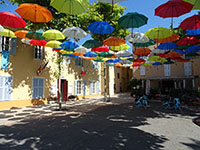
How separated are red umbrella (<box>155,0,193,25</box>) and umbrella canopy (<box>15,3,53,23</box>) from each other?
426 centimetres

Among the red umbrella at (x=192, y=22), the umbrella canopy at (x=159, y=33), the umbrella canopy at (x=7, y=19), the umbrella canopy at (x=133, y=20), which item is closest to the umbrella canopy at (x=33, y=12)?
the umbrella canopy at (x=7, y=19)

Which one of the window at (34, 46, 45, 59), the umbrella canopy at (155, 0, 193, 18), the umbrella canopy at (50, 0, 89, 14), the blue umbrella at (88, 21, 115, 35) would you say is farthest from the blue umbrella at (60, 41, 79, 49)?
the window at (34, 46, 45, 59)

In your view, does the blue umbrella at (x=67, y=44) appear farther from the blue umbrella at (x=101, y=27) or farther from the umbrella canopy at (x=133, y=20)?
the umbrella canopy at (x=133, y=20)

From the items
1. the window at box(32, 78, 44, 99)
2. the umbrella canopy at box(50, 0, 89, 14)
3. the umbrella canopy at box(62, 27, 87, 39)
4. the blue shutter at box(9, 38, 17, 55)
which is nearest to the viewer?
the umbrella canopy at box(50, 0, 89, 14)

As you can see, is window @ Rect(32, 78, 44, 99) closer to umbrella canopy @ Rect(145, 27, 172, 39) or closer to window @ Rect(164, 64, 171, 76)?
umbrella canopy @ Rect(145, 27, 172, 39)

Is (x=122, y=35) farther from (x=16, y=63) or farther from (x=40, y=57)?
(x=16, y=63)

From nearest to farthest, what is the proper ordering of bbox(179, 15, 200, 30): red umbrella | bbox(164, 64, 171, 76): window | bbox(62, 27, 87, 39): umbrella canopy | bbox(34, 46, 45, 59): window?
bbox(179, 15, 200, 30): red umbrella
bbox(62, 27, 87, 39): umbrella canopy
bbox(34, 46, 45, 59): window
bbox(164, 64, 171, 76): window

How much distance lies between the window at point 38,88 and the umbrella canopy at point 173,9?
→ 10.5 m

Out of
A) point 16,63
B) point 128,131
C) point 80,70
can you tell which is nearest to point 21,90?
point 16,63

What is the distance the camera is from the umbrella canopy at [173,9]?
Result: 4.58 metres

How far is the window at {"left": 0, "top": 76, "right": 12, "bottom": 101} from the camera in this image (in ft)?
31.0

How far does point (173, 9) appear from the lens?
4734mm

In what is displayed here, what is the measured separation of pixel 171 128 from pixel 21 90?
10.6 meters

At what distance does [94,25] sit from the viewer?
249 inches
